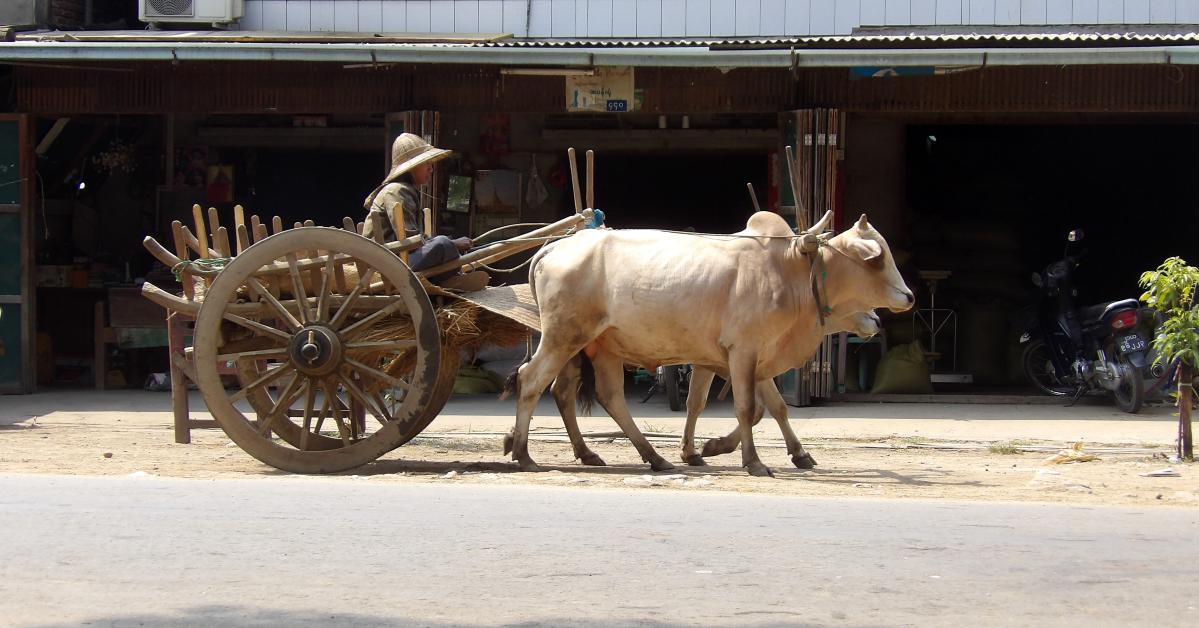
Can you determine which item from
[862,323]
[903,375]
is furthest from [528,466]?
[903,375]

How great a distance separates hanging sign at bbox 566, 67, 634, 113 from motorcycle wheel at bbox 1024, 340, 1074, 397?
15.4ft

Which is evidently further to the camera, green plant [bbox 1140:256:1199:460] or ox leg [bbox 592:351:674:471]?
green plant [bbox 1140:256:1199:460]

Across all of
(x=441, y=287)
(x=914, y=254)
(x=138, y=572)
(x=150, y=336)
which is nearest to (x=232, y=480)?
(x=441, y=287)

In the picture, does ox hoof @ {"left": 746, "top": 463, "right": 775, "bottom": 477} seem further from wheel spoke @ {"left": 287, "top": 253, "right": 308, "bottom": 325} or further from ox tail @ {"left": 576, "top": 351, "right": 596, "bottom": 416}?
wheel spoke @ {"left": 287, "top": 253, "right": 308, "bottom": 325}

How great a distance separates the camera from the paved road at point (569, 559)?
552 centimetres

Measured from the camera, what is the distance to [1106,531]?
7043 mm

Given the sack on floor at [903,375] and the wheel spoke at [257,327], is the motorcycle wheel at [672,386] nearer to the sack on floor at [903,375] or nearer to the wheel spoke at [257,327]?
the sack on floor at [903,375]

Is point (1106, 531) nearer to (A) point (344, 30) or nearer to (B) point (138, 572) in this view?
(B) point (138, 572)

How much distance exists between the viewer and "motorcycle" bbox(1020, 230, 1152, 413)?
13.1 meters

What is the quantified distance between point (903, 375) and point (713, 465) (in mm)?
5261

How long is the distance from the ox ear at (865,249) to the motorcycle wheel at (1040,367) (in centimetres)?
586

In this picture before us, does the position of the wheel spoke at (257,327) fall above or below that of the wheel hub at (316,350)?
above

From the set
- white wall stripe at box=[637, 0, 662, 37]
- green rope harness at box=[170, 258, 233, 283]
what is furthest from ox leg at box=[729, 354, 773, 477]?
white wall stripe at box=[637, 0, 662, 37]

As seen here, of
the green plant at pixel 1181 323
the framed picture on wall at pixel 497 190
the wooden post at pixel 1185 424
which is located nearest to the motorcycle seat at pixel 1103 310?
the green plant at pixel 1181 323
